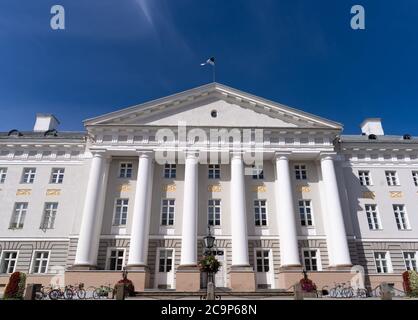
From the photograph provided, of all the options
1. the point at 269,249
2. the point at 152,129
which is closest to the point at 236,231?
the point at 269,249

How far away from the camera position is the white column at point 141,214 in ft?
77.3

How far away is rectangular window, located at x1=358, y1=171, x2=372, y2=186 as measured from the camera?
1134 inches

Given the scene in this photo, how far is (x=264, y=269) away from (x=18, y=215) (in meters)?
20.9

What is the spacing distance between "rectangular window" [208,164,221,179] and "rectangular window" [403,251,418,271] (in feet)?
54.9

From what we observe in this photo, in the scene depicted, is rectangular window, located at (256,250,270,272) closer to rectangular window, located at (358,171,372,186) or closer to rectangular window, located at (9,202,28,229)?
rectangular window, located at (358,171,372,186)

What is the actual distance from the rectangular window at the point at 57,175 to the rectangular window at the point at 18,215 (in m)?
2.95

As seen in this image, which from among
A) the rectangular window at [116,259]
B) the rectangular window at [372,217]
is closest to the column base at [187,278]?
the rectangular window at [116,259]

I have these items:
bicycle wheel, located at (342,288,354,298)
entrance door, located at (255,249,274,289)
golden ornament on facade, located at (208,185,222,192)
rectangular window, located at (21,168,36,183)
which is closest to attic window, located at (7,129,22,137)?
rectangular window, located at (21,168,36,183)

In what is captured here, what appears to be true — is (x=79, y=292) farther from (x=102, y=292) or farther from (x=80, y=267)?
(x=80, y=267)

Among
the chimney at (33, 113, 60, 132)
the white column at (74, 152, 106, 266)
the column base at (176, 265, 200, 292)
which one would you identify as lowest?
the column base at (176, 265, 200, 292)

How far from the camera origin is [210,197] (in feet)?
89.8

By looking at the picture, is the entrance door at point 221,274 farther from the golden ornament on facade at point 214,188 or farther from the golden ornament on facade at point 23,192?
the golden ornament on facade at point 23,192

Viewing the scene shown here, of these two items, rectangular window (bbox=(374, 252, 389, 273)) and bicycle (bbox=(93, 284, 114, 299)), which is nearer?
bicycle (bbox=(93, 284, 114, 299))

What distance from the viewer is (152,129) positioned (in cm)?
2755
